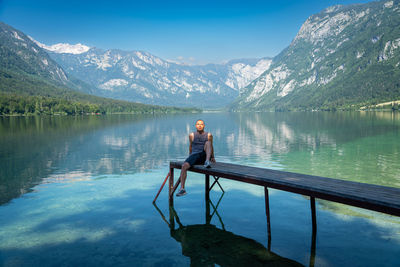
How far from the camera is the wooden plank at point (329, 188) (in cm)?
902

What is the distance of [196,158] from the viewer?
15.3 metres

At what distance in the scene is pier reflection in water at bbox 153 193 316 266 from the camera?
33.1 ft

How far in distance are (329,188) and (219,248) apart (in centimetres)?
455

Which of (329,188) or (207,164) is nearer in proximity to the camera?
(329,188)

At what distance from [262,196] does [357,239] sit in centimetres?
721

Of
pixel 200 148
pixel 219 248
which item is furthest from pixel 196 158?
pixel 219 248

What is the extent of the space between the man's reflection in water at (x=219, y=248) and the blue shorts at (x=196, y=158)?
10.4 feet

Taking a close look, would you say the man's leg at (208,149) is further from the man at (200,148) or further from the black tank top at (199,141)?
the black tank top at (199,141)

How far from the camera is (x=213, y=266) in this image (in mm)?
9773

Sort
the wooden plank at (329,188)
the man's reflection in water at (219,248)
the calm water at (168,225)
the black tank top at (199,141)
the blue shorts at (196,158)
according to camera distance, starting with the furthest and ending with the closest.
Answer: the black tank top at (199,141)
the blue shorts at (196,158)
the calm water at (168,225)
the man's reflection in water at (219,248)
the wooden plank at (329,188)

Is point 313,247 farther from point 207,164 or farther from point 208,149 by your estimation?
point 208,149

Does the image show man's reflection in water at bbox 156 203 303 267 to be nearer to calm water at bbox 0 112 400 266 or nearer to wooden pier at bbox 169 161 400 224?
calm water at bbox 0 112 400 266

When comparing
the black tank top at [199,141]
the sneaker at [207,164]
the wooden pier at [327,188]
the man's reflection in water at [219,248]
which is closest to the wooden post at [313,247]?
the man's reflection in water at [219,248]

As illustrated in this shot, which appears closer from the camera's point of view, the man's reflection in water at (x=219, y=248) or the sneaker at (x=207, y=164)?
the man's reflection in water at (x=219, y=248)
